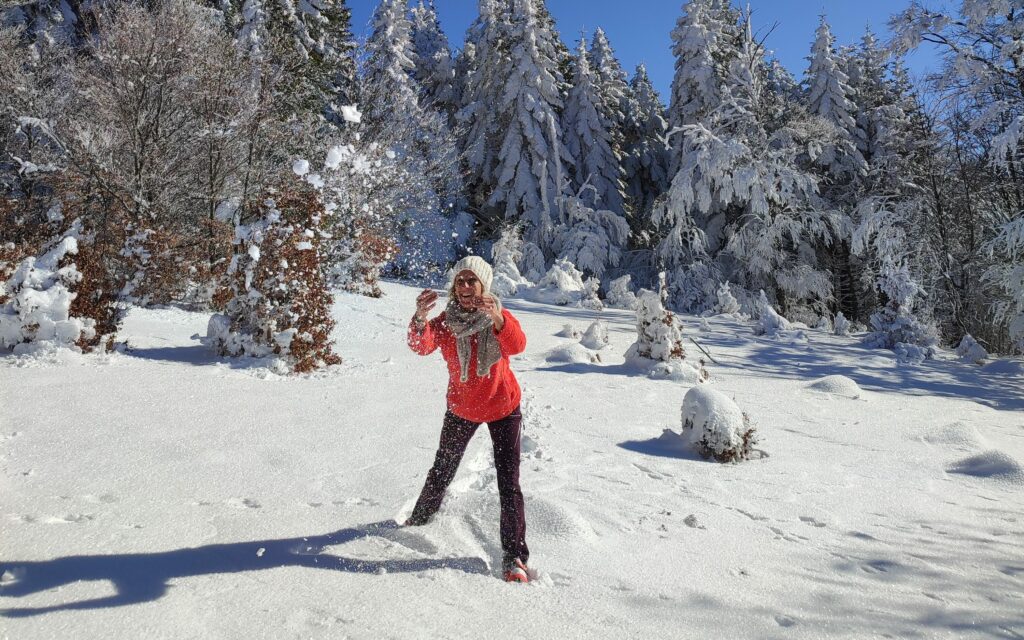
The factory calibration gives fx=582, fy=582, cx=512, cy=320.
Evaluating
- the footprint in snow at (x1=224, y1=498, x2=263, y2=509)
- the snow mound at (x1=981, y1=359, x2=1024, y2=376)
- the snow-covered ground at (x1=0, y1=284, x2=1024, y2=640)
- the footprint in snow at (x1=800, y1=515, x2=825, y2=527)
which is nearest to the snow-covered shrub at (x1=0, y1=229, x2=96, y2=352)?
the snow-covered ground at (x1=0, y1=284, x2=1024, y2=640)

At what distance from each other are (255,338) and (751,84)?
18.9 metres

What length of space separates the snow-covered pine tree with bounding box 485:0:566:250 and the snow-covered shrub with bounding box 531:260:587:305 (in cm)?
714

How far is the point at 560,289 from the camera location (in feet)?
50.9

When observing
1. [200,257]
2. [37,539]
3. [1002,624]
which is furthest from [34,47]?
[1002,624]

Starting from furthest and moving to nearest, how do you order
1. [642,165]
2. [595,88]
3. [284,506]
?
[642,165] < [595,88] < [284,506]

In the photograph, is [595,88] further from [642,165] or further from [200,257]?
[200,257]

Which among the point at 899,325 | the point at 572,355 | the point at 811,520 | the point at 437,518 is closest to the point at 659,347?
the point at 572,355

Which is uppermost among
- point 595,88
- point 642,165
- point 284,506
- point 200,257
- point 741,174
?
point 595,88

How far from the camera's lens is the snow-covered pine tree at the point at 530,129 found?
23.0m

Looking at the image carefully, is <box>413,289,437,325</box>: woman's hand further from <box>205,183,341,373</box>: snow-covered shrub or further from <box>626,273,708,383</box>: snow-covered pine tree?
<box>626,273,708,383</box>: snow-covered pine tree

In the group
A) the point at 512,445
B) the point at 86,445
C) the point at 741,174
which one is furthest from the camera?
the point at 741,174

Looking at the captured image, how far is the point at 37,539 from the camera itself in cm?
244

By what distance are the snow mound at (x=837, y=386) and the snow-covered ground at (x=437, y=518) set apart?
4.22ft

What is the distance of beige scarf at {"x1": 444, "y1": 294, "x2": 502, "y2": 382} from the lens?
2.61 m
